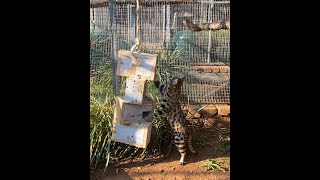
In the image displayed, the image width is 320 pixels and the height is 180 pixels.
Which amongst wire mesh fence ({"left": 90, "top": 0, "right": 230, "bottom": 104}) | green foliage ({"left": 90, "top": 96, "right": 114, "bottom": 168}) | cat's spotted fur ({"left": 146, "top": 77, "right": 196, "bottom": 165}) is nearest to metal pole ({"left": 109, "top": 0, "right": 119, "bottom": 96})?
wire mesh fence ({"left": 90, "top": 0, "right": 230, "bottom": 104})

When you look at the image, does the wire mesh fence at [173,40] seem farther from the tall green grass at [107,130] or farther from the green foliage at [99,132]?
the green foliage at [99,132]

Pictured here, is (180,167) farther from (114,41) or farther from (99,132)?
(114,41)

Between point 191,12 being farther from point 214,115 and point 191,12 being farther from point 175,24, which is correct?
point 214,115

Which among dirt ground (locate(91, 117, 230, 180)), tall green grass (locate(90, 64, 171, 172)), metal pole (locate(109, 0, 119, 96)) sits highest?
metal pole (locate(109, 0, 119, 96))

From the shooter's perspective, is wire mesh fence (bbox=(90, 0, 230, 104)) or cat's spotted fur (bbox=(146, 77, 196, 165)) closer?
cat's spotted fur (bbox=(146, 77, 196, 165))

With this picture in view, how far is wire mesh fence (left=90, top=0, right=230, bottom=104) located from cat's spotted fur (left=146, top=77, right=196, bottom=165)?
653 mm

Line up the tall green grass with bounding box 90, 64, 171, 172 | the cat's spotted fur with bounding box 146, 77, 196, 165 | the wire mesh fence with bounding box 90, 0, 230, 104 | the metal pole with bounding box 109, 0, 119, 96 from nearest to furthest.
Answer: the tall green grass with bounding box 90, 64, 171, 172 → the cat's spotted fur with bounding box 146, 77, 196, 165 → the metal pole with bounding box 109, 0, 119, 96 → the wire mesh fence with bounding box 90, 0, 230, 104

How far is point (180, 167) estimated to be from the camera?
4266 millimetres

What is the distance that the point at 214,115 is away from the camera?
5.36 meters

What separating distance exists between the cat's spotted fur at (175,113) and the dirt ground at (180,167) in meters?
0.15

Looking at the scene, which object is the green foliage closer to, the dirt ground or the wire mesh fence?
the dirt ground

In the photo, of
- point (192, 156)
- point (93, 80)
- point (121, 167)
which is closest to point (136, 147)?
point (121, 167)

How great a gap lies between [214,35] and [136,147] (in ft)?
7.41

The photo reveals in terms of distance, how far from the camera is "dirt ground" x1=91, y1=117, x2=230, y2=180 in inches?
161
